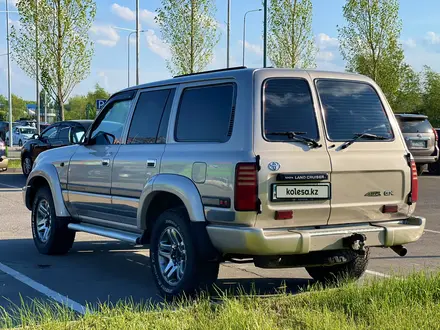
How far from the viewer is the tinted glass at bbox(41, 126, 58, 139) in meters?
19.1

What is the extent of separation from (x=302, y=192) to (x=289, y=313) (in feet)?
3.38

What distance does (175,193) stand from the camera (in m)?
5.90

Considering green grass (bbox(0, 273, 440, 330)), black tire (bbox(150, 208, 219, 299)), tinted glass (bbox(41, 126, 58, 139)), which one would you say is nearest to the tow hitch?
green grass (bbox(0, 273, 440, 330))

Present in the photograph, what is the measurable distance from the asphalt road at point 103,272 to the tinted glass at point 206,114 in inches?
57.6

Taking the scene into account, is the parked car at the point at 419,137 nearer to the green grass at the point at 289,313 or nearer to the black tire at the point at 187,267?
the green grass at the point at 289,313

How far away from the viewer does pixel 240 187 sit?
5348mm

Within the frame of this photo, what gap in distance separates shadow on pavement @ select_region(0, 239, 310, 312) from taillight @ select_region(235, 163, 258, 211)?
88cm

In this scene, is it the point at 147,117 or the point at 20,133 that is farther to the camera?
the point at 20,133

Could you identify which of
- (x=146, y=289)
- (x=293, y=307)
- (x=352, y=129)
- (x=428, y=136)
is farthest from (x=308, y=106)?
(x=428, y=136)

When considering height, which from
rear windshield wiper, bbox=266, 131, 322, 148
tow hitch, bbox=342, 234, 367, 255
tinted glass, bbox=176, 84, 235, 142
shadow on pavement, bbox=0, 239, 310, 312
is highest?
tinted glass, bbox=176, 84, 235, 142

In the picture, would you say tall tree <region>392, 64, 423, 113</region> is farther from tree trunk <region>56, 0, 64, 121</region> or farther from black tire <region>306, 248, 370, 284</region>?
black tire <region>306, 248, 370, 284</region>

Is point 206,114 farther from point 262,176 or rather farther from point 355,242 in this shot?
point 355,242

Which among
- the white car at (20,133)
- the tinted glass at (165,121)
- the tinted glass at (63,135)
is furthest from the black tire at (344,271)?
the white car at (20,133)

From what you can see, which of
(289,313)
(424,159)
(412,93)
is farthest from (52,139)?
(412,93)
